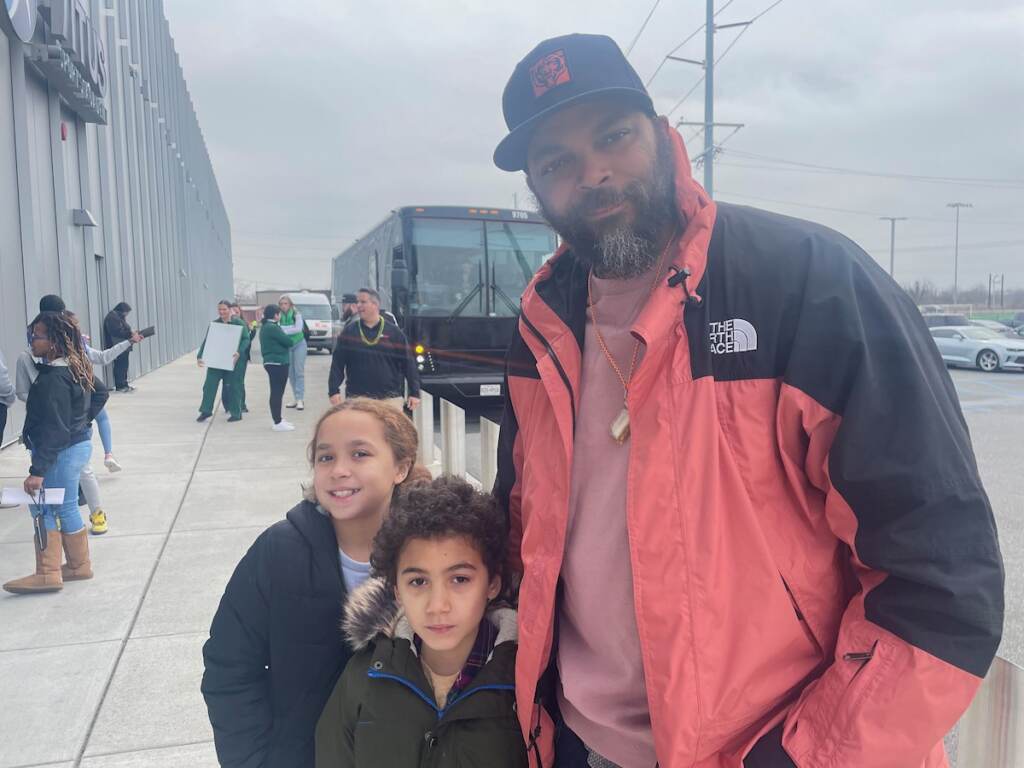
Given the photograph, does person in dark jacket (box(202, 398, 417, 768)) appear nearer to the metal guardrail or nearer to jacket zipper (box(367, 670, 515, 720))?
jacket zipper (box(367, 670, 515, 720))

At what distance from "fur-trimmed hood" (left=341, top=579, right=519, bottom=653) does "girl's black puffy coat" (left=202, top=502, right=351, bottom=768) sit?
142mm

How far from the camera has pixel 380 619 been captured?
5.79 ft

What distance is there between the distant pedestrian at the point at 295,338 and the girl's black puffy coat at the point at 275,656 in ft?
29.4

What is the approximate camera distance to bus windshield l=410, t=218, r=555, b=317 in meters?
10.8

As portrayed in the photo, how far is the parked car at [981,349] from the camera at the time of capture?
64.8 feet

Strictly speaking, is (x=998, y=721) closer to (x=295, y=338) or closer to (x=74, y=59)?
(x=295, y=338)

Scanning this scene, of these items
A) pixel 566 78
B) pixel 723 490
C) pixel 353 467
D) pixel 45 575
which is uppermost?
pixel 566 78

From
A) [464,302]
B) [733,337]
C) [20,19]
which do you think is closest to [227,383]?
[464,302]

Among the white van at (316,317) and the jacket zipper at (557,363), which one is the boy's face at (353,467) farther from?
the white van at (316,317)

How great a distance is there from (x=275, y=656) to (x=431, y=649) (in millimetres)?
431

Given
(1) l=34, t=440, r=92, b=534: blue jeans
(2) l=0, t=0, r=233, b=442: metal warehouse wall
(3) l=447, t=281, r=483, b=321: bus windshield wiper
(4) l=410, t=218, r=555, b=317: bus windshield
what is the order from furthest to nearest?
(4) l=410, t=218, r=555, b=317: bus windshield < (3) l=447, t=281, r=483, b=321: bus windshield wiper < (2) l=0, t=0, r=233, b=442: metal warehouse wall < (1) l=34, t=440, r=92, b=534: blue jeans

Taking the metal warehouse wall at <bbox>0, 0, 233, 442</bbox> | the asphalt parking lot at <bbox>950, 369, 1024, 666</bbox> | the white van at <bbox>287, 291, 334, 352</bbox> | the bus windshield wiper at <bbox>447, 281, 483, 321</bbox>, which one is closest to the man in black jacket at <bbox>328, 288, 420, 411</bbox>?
the bus windshield wiper at <bbox>447, 281, 483, 321</bbox>

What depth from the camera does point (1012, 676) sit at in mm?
1446

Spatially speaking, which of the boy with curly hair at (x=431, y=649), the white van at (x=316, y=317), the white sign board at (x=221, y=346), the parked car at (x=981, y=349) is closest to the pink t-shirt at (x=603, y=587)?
the boy with curly hair at (x=431, y=649)
